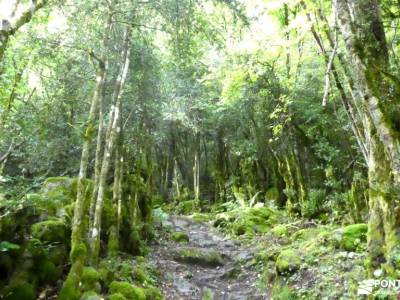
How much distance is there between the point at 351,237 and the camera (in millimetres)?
8820

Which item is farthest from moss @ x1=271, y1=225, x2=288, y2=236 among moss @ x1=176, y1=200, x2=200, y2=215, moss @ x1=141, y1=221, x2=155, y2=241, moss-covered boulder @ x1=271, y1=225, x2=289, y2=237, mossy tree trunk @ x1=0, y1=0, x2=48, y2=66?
mossy tree trunk @ x1=0, y1=0, x2=48, y2=66

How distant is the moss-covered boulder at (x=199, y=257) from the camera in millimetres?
11227

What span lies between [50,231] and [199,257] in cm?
469

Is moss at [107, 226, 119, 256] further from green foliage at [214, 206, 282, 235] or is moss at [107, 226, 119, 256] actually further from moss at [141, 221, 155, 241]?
Answer: green foliage at [214, 206, 282, 235]

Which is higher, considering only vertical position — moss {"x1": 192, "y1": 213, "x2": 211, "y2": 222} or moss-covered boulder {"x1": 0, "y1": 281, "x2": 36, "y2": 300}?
moss {"x1": 192, "y1": 213, "x2": 211, "y2": 222}

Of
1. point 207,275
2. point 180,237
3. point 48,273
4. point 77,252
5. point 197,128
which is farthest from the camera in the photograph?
point 197,128

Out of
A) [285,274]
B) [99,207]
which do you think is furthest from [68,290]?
[285,274]

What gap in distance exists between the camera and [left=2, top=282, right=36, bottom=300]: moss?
653 centimetres

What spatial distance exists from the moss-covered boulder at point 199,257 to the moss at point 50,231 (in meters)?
3.94

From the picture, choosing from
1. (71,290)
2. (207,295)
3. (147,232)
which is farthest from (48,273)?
(147,232)

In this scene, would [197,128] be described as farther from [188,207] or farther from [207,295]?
[207,295]

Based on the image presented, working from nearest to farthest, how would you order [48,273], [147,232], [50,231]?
1. [48,273]
2. [50,231]
3. [147,232]

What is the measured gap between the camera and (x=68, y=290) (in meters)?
6.60

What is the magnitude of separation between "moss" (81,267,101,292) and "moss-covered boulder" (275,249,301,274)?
3.98 meters
